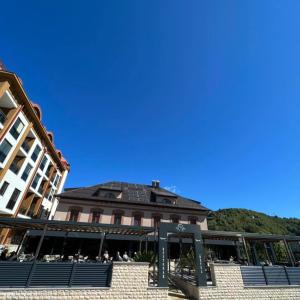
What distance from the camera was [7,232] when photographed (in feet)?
73.3

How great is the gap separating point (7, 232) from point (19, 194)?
14.4ft

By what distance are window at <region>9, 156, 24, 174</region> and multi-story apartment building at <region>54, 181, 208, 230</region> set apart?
5972 millimetres

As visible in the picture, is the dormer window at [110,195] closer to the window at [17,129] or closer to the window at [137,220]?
the window at [137,220]

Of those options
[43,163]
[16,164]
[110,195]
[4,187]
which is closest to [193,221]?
[110,195]

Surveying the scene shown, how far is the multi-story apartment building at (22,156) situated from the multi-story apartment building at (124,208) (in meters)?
5.38

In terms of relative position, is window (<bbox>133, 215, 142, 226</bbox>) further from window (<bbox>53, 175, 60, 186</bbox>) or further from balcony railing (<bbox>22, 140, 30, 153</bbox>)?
window (<bbox>53, 175, 60, 186</bbox>)

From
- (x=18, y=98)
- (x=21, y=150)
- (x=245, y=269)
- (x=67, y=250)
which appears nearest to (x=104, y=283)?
(x=245, y=269)

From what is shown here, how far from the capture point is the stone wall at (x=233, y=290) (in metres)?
9.77

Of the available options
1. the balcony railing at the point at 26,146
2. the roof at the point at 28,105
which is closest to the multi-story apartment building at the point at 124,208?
the balcony railing at the point at 26,146

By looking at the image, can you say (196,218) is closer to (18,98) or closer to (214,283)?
(214,283)

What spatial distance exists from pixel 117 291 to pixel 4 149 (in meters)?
19.2

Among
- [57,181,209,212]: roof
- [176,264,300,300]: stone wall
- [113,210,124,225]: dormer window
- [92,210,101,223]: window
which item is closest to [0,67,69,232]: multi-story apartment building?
[57,181,209,212]: roof

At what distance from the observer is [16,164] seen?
76.5 ft

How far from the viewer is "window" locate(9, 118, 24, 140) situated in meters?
21.5
